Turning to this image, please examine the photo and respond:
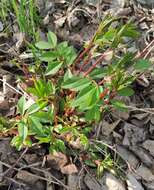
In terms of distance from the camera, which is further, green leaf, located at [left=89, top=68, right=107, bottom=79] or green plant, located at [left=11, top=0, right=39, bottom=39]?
green plant, located at [left=11, top=0, right=39, bottom=39]

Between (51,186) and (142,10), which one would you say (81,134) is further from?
(142,10)

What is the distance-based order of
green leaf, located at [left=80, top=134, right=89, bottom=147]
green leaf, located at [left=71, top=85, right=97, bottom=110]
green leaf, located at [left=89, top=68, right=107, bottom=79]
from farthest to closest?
green leaf, located at [left=80, top=134, right=89, bottom=147] < green leaf, located at [left=89, top=68, right=107, bottom=79] < green leaf, located at [left=71, top=85, right=97, bottom=110]

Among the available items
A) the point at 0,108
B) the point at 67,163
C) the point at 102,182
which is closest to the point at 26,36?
the point at 0,108

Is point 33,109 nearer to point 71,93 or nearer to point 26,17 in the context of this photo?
point 71,93

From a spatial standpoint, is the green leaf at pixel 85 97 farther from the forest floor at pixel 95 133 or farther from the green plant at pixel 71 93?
the forest floor at pixel 95 133

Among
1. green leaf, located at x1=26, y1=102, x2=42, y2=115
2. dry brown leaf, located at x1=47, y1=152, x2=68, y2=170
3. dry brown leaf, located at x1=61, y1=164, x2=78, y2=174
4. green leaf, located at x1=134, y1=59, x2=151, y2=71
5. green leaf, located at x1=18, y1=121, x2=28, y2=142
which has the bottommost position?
dry brown leaf, located at x1=61, y1=164, x2=78, y2=174

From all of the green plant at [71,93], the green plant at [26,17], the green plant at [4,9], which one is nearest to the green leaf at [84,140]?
the green plant at [71,93]

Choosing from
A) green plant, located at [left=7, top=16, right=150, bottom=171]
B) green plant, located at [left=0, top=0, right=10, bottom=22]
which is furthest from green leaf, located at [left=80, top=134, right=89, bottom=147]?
green plant, located at [left=0, top=0, right=10, bottom=22]

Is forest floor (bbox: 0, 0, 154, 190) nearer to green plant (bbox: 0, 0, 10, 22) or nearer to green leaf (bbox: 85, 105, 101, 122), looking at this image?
green plant (bbox: 0, 0, 10, 22)
